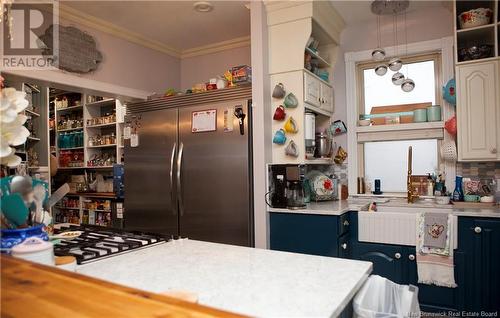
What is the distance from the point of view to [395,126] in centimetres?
300

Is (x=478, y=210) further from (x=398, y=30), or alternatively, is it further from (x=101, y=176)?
(x=101, y=176)

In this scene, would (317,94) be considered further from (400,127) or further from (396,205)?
(396,205)

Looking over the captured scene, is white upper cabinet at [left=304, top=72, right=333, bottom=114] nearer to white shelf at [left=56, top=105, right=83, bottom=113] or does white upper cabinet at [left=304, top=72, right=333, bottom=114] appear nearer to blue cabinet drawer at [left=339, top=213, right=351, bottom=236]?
blue cabinet drawer at [left=339, top=213, right=351, bottom=236]

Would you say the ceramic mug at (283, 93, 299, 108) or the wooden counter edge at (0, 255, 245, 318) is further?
the ceramic mug at (283, 93, 299, 108)

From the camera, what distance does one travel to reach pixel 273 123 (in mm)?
2645

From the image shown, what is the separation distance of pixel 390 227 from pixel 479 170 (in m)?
1.01

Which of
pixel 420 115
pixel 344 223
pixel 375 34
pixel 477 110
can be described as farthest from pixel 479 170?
pixel 375 34

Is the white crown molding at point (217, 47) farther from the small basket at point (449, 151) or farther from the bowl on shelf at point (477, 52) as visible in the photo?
the small basket at point (449, 151)

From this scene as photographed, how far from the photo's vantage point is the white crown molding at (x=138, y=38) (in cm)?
278

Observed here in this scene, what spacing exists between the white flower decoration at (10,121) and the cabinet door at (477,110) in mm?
2772

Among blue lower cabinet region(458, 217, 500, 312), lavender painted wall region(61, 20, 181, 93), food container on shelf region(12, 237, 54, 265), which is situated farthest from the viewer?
lavender painted wall region(61, 20, 181, 93)

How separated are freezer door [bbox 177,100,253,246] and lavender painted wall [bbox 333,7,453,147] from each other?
115 cm

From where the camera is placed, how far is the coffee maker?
2484mm

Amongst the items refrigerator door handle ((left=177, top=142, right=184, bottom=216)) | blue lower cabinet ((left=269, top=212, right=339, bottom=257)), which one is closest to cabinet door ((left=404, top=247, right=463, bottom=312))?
blue lower cabinet ((left=269, top=212, right=339, bottom=257))
